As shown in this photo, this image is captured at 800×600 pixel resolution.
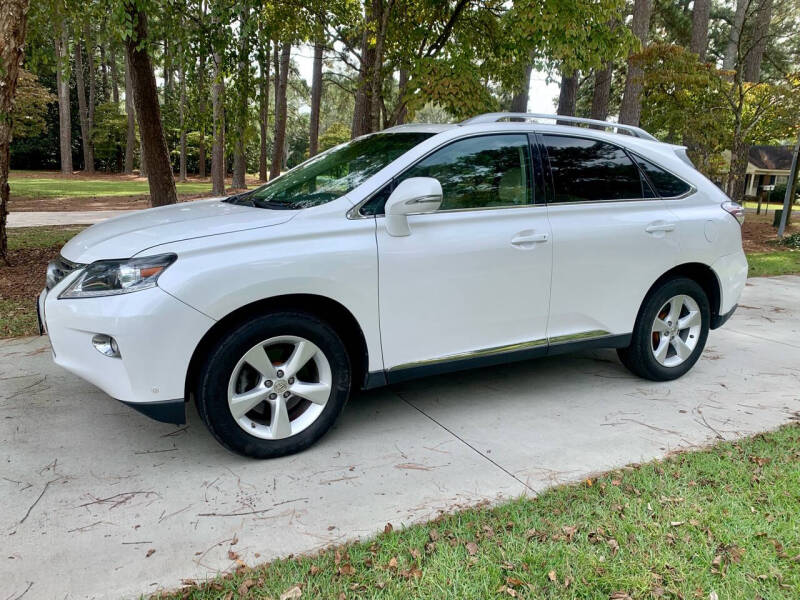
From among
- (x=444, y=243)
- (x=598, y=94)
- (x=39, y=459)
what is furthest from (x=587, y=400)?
(x=598, y=94)

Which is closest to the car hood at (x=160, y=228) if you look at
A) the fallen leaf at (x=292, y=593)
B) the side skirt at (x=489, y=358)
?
the side skirt at (x=489, y=358)

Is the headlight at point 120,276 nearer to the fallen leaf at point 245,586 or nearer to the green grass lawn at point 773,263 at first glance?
the fallen leaf at point 245,586

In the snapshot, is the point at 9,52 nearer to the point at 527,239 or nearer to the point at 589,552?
the point at 527,239

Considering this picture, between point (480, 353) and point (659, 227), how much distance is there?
5.47ft

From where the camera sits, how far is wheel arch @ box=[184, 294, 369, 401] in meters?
3.09

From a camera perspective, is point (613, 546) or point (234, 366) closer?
point (613, 546)

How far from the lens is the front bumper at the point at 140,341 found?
2.87 m

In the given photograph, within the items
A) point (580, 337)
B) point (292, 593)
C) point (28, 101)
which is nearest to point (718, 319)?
point (580, 337)

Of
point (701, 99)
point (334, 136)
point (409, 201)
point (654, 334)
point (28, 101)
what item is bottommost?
point (654, 334)

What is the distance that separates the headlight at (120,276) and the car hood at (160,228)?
60 millimetres

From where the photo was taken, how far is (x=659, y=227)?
4.29 m

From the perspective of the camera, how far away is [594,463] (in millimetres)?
3383

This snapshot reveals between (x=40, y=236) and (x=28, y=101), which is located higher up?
(x=28, y=101)

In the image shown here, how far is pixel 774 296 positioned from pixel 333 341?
23.9 feet
